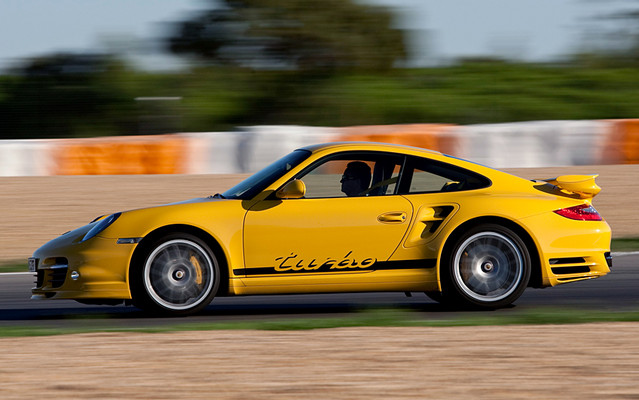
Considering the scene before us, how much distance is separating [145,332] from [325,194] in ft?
5.69

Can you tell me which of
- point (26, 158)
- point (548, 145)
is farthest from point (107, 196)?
point (548, 145)

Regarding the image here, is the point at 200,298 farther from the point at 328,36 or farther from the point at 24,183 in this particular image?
the point at 328,36

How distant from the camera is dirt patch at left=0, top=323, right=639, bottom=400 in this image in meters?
4.43

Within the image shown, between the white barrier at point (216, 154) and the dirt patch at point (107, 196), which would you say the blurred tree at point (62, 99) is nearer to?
the dirt patch at point (107, 196)

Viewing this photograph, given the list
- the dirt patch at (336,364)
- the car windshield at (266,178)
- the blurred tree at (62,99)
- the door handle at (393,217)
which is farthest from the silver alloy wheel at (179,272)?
the blurred tree at (62,99)

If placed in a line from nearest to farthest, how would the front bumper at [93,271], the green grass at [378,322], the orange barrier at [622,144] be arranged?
the green grass at [378,322] → the front bumper at [93,271] → the orange barrier at [622,144]

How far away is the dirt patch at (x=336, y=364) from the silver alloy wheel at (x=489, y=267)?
2.89 feet

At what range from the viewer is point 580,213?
283 inches

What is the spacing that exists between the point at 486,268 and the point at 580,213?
2.85 feet

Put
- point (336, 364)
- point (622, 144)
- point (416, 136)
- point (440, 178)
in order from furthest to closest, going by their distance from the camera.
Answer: point (622, 144)
point (416, 136)
point (440, 178)
point (336, 364)

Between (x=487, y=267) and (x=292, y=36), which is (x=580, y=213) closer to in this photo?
(x=487, y=267)

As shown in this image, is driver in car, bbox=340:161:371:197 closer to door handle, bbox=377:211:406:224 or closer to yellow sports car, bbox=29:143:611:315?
yellow sports car, bbox=29:143:611:315

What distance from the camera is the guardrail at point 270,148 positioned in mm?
16719

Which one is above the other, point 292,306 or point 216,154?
point 216,154
